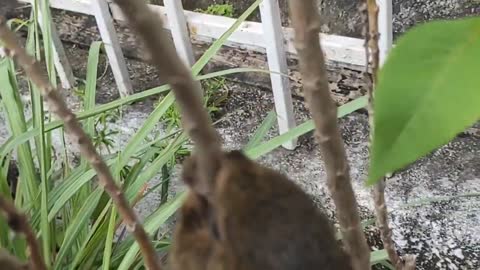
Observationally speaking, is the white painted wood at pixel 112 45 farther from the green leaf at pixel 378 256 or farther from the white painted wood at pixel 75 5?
the green leaf at pixel 378 256

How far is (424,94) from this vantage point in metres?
0.31

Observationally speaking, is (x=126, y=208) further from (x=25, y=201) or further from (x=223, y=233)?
(x=25, y=201)

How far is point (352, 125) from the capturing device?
178 centimetres

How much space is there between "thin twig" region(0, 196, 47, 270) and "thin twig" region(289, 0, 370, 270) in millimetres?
155

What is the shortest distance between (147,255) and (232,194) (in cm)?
22

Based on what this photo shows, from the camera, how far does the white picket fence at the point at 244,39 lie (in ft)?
5.41

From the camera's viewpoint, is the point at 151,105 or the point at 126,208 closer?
the point at 126,208

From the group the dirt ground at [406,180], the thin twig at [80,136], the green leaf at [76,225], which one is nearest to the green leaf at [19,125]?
the green leaf at [76,225]

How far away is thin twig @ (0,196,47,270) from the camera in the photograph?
1.31ft

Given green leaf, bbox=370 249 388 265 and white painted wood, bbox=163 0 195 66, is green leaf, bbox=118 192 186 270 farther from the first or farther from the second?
white painted wood, bbox=163 0 195 66

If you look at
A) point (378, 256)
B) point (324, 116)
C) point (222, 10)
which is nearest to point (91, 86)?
point (222, 10)

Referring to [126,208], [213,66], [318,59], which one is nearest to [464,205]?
[213,66]

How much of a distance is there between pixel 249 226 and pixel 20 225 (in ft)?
0.51

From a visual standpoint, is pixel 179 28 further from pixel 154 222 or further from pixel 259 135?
pixel 154 222
